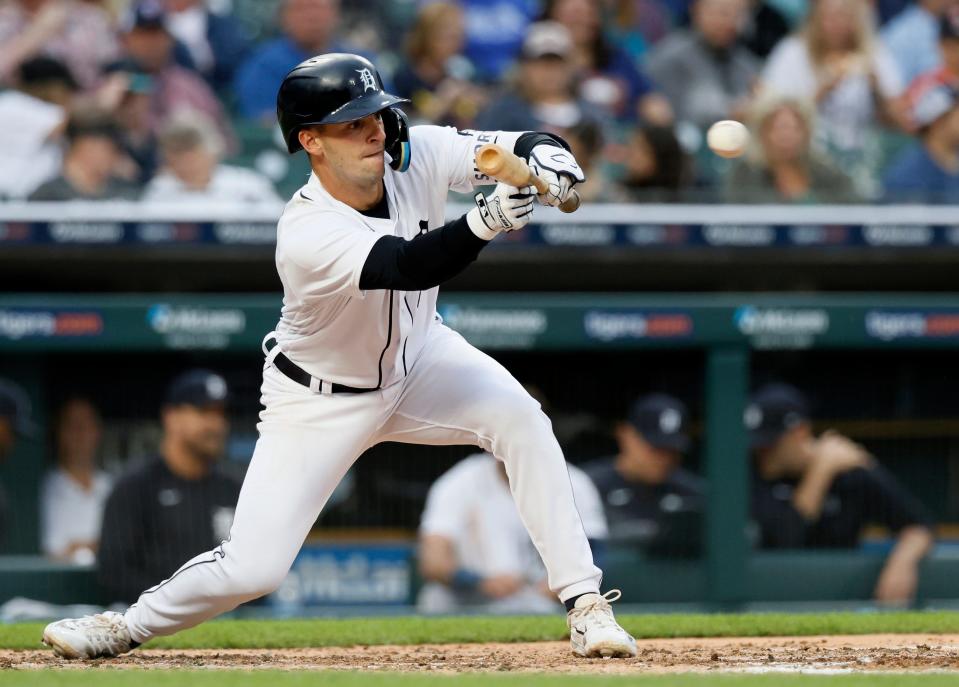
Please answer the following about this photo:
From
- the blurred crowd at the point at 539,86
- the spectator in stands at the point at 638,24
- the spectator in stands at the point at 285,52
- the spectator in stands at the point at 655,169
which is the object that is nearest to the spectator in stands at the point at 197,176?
the blurred crowd at the point at 539,86

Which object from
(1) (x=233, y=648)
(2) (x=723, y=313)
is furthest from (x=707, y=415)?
(1) (x=233, y=648)

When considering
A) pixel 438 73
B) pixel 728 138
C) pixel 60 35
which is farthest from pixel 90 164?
pixel 728 138

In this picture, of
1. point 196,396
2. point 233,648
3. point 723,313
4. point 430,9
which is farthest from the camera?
point 430,9

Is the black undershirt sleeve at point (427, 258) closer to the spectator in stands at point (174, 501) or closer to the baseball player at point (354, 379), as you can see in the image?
the baseball player at point (354, 379)

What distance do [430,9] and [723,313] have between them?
8.17 feet

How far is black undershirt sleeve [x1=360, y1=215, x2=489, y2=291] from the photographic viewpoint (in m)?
3.49

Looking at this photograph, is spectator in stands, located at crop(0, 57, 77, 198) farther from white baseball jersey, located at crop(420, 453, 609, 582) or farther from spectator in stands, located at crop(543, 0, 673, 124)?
spectator in stands, located at crop(543, 0, 673, 124)

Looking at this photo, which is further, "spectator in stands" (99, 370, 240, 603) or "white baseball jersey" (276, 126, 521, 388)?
"spectator in stands" (99, 370, 240, 603)

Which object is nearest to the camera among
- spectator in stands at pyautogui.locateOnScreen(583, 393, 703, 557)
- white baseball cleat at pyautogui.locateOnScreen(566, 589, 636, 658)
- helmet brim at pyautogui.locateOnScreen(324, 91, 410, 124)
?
helmet brim at pyautogui.locateOnScreen(324, 91, 410, 124)

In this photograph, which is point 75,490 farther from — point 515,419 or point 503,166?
point 503,166

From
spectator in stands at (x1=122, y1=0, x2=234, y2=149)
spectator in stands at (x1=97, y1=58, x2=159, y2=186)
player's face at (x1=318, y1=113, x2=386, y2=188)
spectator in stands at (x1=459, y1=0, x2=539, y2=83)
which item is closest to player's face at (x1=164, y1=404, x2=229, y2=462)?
spectator in stands at (x1=97, y1=58, x2=159, y2=186)

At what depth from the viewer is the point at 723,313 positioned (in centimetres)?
661

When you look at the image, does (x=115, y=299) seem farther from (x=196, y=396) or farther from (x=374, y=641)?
(x=374, y=641)

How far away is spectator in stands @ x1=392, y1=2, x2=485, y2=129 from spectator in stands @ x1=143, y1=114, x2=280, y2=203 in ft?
3.32
